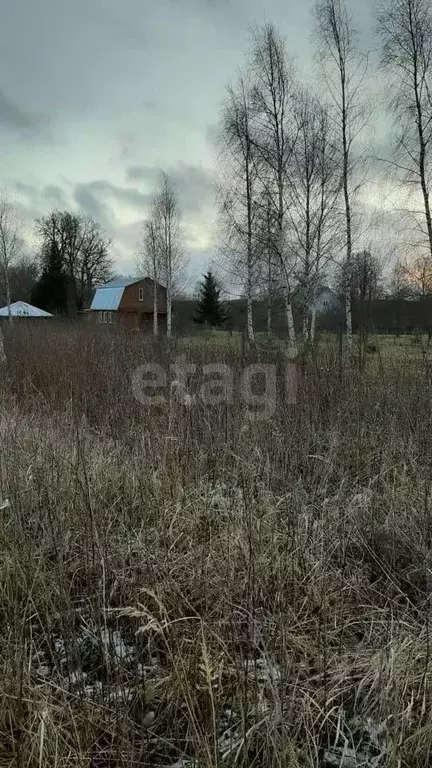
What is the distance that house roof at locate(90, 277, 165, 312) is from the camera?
1416 inches

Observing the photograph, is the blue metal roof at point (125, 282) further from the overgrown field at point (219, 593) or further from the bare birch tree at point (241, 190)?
the overgrown field at point (219, 593)

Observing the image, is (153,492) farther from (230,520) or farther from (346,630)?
(346,630)

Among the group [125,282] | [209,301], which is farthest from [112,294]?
[209,301]

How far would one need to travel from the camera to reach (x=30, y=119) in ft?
37.6

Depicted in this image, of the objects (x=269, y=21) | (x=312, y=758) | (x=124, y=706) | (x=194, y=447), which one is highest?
(x=269, y=21)

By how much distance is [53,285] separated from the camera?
41344 mm

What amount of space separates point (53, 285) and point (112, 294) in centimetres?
825

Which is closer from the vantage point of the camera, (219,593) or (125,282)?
(219,593)

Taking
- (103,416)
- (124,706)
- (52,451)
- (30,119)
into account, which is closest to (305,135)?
(30,119)

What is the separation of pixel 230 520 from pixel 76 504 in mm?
774

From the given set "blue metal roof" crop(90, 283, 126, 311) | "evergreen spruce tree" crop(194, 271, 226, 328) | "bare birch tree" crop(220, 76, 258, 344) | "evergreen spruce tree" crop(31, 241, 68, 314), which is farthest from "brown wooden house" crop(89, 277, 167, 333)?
"bare birch tree" crop(220, 76, 258, 344)

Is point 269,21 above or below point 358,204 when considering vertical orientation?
above

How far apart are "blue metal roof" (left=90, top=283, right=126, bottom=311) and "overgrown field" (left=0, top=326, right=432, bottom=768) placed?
33.6m

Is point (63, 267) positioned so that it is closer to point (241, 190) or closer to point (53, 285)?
point (53, 285)
